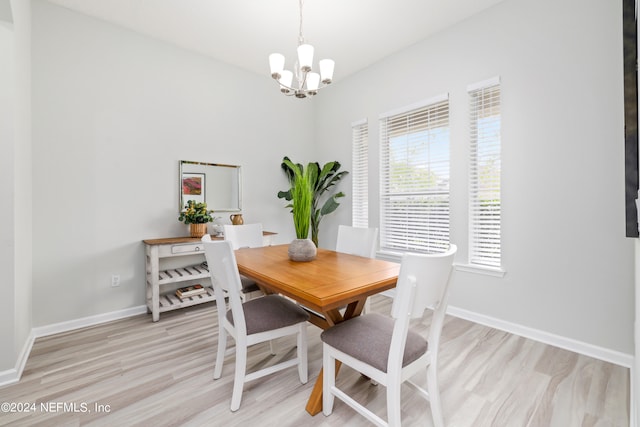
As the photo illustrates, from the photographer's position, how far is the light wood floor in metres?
1.53

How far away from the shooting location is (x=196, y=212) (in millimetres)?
3195

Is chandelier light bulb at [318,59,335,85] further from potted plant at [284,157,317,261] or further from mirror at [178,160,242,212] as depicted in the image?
mirror at [178,160,242,212]

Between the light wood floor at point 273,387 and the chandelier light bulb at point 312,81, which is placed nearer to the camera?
the light wood floor at point 273,387

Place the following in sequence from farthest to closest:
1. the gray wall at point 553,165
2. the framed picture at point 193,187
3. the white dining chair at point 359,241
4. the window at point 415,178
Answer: the framed picture at point 193,187 < the window at point 415,178 < the white dining chair at point 359,241 < the gray wall at point 553,165

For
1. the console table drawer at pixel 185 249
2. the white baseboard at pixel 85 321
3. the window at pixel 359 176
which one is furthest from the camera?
the window at pixel 359 176

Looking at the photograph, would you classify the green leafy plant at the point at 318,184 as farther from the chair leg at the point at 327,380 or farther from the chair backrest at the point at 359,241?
the chair leg at the point at 327,380

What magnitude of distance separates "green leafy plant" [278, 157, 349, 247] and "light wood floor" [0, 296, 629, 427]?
195cm

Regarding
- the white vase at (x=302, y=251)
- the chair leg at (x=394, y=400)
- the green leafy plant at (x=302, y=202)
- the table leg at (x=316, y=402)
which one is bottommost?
the table leg at (x=316, y=402)

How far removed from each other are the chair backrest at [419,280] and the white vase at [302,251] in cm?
87

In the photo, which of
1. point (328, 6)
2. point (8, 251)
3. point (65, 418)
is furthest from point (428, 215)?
point (8, 251)

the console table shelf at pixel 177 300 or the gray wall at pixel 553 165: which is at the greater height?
the gray wall at pixel 553 165

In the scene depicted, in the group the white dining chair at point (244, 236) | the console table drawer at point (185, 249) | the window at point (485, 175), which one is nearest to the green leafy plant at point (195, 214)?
the console table drawer at point (185, 249)

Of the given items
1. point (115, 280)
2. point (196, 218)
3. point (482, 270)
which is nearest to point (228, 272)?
point (196, 218)

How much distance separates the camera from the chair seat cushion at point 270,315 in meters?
1.66
